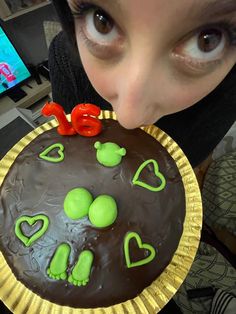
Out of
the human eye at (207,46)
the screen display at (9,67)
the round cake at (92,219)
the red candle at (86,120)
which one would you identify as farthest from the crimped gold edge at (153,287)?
the screen display at (9,67)

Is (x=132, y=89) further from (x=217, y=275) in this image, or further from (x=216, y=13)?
(x=217, y=275)

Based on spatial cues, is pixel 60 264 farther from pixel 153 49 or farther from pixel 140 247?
pixel 153 49

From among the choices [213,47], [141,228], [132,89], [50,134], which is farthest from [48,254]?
[213,47]

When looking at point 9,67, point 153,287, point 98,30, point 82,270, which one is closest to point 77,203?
point 82,270

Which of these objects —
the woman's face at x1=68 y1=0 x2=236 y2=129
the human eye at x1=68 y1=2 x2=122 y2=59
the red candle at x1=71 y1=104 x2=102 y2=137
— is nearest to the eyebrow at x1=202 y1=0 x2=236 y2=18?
the woman's face at x1=68 y1=0 x2=236 y2=129

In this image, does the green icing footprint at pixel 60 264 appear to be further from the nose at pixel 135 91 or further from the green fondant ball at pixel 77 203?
the nose at pixel 135 91
